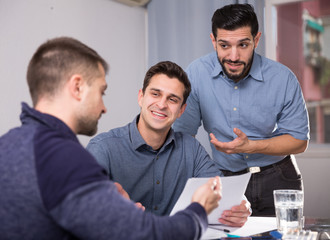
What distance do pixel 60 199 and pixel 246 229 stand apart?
85cm

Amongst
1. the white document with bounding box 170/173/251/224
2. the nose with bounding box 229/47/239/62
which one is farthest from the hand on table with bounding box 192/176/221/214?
the nose with bounding box 229/47/239/62

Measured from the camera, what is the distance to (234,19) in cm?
201

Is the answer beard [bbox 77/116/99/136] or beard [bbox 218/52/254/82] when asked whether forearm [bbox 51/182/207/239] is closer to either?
beard [bbox 77/116/99/136]

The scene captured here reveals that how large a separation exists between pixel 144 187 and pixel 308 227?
2.14ft

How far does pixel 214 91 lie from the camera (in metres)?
2.22

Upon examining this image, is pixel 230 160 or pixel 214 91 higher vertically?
pixel 214 91

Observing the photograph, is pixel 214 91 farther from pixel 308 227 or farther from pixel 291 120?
pixel 308 227

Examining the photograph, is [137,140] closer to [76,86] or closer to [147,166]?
[147,166]

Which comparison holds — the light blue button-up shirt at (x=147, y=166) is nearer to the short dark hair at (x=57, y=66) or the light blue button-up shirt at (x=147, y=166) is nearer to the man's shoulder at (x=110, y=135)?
the man's shoulder at (x=110, y=135)

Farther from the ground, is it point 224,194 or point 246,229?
point 224,194

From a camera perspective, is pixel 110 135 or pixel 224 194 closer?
pixel 224 194

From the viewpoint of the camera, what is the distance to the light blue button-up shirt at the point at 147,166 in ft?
5.56

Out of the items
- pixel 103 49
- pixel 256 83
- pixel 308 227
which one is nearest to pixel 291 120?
pixel 256 83

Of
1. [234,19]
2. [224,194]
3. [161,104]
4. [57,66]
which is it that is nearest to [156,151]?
[161,104]
